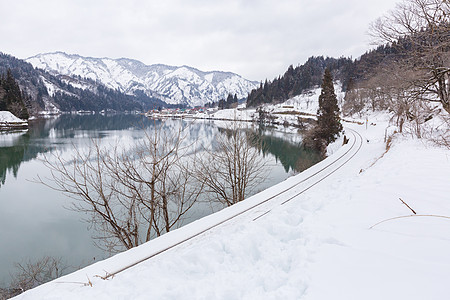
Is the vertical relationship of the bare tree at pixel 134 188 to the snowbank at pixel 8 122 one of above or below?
below

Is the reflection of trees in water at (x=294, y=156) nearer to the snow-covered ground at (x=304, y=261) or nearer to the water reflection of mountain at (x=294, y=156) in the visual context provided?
the water reflection of mountain at (x=294, y=156)

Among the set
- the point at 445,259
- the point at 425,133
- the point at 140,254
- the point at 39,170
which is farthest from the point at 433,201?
A: the point at 39,170

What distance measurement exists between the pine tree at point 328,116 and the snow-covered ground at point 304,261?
2895cm

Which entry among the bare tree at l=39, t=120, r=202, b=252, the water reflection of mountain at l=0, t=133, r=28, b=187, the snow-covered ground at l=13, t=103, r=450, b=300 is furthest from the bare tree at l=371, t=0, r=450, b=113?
the water reflection of mountain at l=0, t=133, r=28, b=187

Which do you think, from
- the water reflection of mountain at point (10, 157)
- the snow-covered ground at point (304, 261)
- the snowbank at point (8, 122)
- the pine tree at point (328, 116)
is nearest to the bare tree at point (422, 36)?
the snow-covered ground at point (304, 261)

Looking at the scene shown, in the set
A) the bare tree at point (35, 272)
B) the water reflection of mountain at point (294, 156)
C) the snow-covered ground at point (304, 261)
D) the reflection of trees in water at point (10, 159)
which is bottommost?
the bare tree at point (35, 272)

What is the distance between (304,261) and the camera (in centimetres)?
288

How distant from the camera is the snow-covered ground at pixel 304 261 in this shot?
2.35m

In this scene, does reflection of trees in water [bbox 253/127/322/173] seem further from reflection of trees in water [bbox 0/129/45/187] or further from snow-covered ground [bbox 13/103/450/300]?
reflection of trees in water [bbox 0/129/45/187]

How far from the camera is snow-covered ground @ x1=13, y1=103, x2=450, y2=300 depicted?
92.6 inches

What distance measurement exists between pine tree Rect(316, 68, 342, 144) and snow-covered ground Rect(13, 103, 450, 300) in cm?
2895

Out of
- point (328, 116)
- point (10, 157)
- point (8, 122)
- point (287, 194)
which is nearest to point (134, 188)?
point (287, 194)

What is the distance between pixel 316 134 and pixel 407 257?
32.4 meters

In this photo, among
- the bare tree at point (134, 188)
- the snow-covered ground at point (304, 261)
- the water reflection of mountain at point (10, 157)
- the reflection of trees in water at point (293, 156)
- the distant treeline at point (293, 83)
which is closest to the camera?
the snow-covered ground at point (304, 261)
